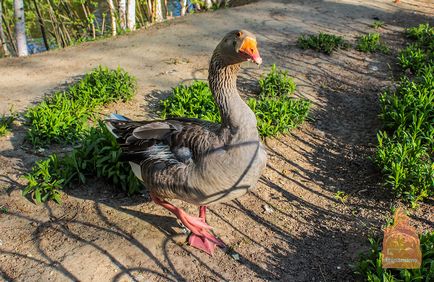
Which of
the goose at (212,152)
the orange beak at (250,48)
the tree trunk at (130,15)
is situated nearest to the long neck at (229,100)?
the goose at (212,152)

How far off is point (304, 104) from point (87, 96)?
2.95 m

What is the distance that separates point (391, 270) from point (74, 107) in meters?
4.16

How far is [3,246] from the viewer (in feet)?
11.2

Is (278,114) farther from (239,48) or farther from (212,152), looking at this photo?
(239,48)

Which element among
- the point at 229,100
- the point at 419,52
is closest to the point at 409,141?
the point at 229,100

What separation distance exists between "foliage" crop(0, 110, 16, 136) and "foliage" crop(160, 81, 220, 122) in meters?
1.88

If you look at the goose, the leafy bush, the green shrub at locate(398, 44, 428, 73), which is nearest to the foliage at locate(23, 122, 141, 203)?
the goose

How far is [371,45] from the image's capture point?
7.43 m

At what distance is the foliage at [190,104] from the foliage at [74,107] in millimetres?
695

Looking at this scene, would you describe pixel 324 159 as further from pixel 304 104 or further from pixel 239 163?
pixel 239 163

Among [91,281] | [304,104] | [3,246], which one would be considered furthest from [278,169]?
[3,246]

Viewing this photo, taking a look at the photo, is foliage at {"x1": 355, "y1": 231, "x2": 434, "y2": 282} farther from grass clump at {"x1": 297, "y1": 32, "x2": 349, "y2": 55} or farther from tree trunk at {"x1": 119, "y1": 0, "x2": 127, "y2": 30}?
tree trunk at {"x1": 119, "y1": 0, "x2": 127, "y2": 30}

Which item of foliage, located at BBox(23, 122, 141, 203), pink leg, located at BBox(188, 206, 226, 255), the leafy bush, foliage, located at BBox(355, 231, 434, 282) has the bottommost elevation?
pink leg, located at BBox(188, 206, 226, 255)

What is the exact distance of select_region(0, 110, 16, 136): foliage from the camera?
15.9ft
